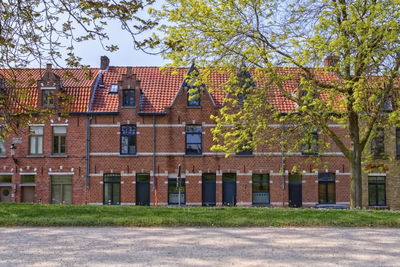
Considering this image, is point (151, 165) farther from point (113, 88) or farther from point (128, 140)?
point (113, 88)

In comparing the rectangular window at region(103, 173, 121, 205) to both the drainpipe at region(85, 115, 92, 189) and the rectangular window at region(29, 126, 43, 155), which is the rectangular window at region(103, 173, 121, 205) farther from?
the rectangular window at region(29, 126, 43, 155)

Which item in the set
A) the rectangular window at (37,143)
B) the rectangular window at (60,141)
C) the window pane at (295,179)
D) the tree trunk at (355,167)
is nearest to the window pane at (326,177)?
the window pane at (295,179)

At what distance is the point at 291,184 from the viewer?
2958 centimetres

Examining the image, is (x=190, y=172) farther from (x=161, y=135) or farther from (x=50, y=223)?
(x=50, y=223)

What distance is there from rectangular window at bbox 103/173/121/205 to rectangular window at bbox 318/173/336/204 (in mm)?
12087

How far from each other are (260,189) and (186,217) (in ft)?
55.3

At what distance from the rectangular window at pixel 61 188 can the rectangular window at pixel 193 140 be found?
7.45m

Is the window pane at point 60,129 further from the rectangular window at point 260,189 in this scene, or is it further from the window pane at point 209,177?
the rectangular window at point 260,189

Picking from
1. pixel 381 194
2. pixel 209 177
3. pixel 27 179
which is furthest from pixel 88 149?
pixel 381 194

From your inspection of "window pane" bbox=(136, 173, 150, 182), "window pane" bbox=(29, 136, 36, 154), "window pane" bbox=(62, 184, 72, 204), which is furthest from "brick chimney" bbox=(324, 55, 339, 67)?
"window pane" bbox=(29, 136, 36, 154)

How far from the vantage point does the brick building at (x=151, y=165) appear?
29.4 metres

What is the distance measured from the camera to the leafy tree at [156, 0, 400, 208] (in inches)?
621

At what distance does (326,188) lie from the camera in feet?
97.6

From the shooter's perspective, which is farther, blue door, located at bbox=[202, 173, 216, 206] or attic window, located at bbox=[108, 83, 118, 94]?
attic window, located at bbox=[108, 83, 118, 94]
